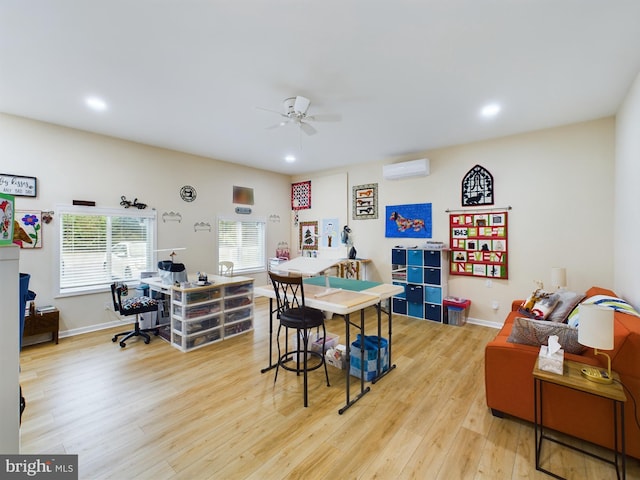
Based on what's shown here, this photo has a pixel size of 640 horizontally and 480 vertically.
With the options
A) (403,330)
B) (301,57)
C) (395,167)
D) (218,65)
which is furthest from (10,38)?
(403,330)

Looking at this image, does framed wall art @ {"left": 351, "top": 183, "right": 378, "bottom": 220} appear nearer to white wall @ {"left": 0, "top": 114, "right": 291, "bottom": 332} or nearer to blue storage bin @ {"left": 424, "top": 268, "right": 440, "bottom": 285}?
blue storage bin @ {"left": 424, "top": 268, "right": 440, "bottom": 285}

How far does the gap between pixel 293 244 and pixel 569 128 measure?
5.35m

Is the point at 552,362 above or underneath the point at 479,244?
underneath

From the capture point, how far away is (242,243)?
6102 mm

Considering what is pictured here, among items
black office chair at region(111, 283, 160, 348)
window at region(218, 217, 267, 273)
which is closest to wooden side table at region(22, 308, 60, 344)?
black office chair at region(111, 283, 160, 348)

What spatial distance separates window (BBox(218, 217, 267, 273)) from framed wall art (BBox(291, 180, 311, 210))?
98 centimetres

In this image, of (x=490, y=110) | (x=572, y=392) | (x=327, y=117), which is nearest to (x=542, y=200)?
(x=490, y=110)

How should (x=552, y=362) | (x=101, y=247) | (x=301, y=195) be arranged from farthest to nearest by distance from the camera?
1. (x=301, y=195)
2. (x=101, y=247)
3. (x=552, y=362)

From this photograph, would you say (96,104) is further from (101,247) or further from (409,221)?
(409,221)

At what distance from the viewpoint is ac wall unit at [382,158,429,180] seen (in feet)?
15.8

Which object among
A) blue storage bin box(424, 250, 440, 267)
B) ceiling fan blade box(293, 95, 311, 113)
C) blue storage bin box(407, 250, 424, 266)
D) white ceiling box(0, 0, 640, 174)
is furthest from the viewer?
blue storage bin box(407, 250, 424, 266)

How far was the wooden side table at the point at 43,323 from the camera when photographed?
11.2ft

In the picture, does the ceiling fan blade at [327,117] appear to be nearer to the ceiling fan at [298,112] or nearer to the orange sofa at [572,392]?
the ceiling fan at [298,112]

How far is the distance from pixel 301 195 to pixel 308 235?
982mm
